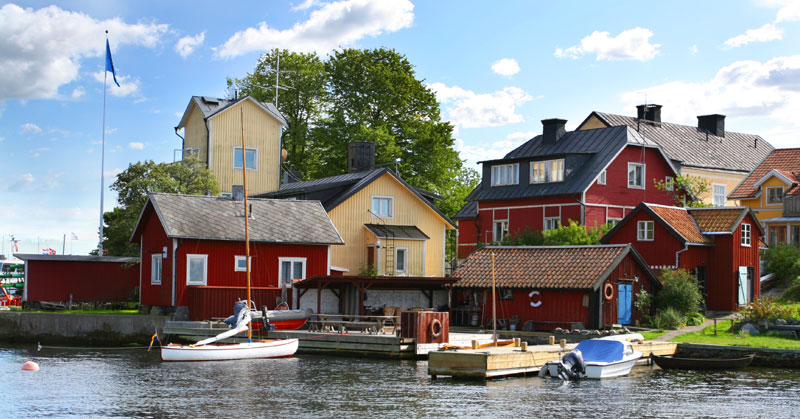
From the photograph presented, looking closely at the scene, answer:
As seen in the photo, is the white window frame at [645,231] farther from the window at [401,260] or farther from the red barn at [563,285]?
the window at [401,260]

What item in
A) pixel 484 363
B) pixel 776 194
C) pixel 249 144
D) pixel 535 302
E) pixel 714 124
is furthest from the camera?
pixel 714 124

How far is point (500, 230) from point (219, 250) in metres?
21.6

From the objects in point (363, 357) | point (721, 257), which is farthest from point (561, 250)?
point (363, 357)

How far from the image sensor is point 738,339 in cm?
3609

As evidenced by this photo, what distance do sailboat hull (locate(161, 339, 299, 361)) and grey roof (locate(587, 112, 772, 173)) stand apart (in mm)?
34655

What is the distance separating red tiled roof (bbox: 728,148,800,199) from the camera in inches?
2394

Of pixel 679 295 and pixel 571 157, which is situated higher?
pixel 571 157

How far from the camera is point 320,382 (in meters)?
29.2

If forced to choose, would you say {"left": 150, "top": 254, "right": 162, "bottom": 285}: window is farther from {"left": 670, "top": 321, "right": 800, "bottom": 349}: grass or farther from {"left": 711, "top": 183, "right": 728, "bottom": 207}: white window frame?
{"left": 711, "top": 183, "right": 728, "bottom": 207}: white window frame

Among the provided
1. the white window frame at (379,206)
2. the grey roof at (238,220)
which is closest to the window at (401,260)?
the white window frame at (379,206)

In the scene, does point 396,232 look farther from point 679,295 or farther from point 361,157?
point 679,295

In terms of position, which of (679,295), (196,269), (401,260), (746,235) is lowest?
(679,295)

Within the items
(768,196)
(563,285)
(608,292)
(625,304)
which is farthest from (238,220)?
(768,196)

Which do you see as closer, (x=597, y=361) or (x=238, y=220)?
(x=597, y=361)
